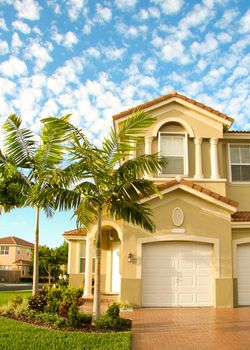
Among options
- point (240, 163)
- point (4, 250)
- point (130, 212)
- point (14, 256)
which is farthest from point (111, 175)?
point (4, 250)

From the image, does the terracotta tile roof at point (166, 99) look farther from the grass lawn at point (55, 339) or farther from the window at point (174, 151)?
the grass lawn at point (55, 339)

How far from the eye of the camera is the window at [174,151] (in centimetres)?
1862

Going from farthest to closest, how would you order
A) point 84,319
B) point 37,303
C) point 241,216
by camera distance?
point 241,216
point 37,303
point 84,319

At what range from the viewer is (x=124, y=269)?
15.8 metres

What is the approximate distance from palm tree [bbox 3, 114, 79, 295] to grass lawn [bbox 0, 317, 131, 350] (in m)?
3.25

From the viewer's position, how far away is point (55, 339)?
9430mm

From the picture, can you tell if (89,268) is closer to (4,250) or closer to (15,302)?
(15,302)

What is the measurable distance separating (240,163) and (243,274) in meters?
5.39

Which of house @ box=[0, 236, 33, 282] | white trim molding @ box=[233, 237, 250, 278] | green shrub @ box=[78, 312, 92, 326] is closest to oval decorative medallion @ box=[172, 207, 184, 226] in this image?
white trim molding @ box=[233, 237, 250, 278]

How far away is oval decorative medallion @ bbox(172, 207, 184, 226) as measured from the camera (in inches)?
645

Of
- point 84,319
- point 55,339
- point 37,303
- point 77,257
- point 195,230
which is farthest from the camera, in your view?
point 77,257

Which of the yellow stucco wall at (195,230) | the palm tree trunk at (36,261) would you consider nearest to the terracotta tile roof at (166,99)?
the yellow stucco wall at (195,230)

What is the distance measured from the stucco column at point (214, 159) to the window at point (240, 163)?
122 cm

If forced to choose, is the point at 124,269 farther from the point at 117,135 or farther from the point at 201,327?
the point at 117,135
